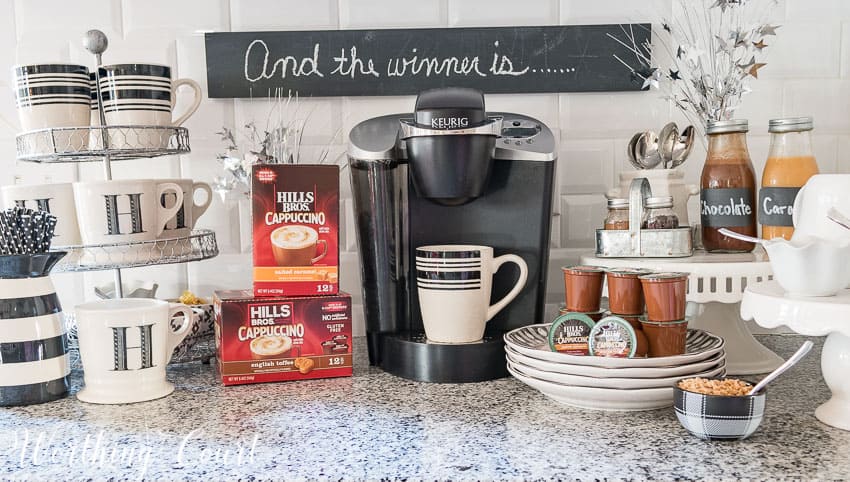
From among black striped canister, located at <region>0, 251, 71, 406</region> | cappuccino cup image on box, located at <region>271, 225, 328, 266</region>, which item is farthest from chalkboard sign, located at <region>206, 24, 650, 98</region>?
black striped canister, located at <region>0, 251, 71, 406</region>

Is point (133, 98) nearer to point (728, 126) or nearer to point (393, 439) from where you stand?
point (393, 439)

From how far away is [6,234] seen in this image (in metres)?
0.90

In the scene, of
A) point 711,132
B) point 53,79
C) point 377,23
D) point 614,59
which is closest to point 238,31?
point 377,23

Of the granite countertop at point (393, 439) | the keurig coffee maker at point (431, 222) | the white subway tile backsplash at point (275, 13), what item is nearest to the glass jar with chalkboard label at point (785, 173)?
the granite countertop at point (393, 439)

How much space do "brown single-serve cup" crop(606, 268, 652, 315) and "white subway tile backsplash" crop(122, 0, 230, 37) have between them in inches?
33.5

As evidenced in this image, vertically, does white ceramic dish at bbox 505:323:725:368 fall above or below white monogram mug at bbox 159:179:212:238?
below

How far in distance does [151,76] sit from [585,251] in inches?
31.3

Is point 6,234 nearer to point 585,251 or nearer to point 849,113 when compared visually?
point 585,251

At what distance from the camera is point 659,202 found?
3.39ft

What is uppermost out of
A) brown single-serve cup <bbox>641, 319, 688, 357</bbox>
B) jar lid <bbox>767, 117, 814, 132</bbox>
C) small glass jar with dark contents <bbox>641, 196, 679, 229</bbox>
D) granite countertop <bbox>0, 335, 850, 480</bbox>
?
jar lid <bbox>767, 117, 814, 132</bbox>

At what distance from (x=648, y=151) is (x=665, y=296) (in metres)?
0.40

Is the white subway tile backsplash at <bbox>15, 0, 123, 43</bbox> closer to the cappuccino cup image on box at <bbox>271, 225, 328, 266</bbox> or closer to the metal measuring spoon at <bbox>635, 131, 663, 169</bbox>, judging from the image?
the cappuccino cup image on box at <bbox>271, 225, 328, 266</bbox>

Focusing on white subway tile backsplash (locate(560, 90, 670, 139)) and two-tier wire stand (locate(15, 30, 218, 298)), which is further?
white subway tile backsplash (locate(560, 90, 670, 139))

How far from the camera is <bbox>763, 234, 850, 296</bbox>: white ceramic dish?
757 millimetres
